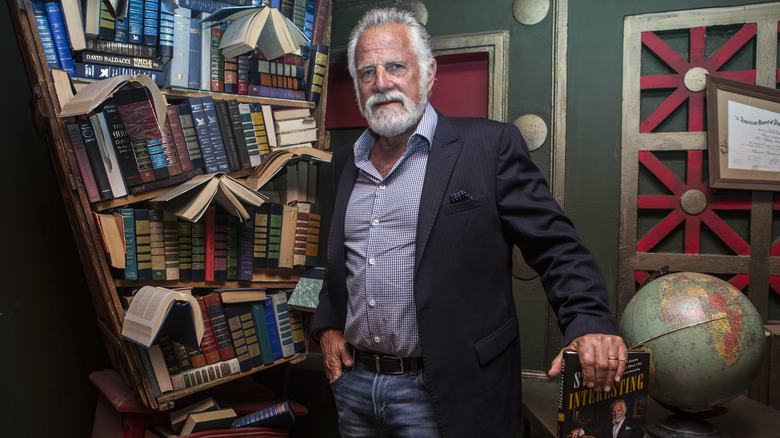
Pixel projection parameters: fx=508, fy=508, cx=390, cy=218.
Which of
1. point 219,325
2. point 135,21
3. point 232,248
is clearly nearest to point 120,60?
point 135,21

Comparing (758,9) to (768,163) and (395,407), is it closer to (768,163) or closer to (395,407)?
(768,163)

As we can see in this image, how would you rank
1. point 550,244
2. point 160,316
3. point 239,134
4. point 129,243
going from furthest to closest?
point 239,134 < point 129,243 < point 160,316 < point 550,244

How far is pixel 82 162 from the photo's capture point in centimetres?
188

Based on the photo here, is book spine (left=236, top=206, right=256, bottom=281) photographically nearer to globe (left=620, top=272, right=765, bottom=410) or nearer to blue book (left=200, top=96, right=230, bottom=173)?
blue book (left=200, top=96, right=230, bottom=173)

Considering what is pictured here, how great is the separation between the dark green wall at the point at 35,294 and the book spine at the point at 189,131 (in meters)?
0.82

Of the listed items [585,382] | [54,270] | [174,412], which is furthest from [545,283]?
[54,270]

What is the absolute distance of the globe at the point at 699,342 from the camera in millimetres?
1385

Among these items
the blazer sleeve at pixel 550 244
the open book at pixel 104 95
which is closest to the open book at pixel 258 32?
the open book at pixel 104 95

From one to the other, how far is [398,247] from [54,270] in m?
1.91

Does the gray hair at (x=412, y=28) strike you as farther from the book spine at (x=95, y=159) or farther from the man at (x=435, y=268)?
the book spine at (x=95, y=159)

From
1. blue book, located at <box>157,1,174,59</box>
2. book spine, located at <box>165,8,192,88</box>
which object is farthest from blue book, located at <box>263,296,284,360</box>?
blue book, located at <box>157,1,174,59</box>

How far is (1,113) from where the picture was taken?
2.19 metres

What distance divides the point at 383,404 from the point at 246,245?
1085 mm

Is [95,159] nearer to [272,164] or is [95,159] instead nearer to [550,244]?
[272,164]
